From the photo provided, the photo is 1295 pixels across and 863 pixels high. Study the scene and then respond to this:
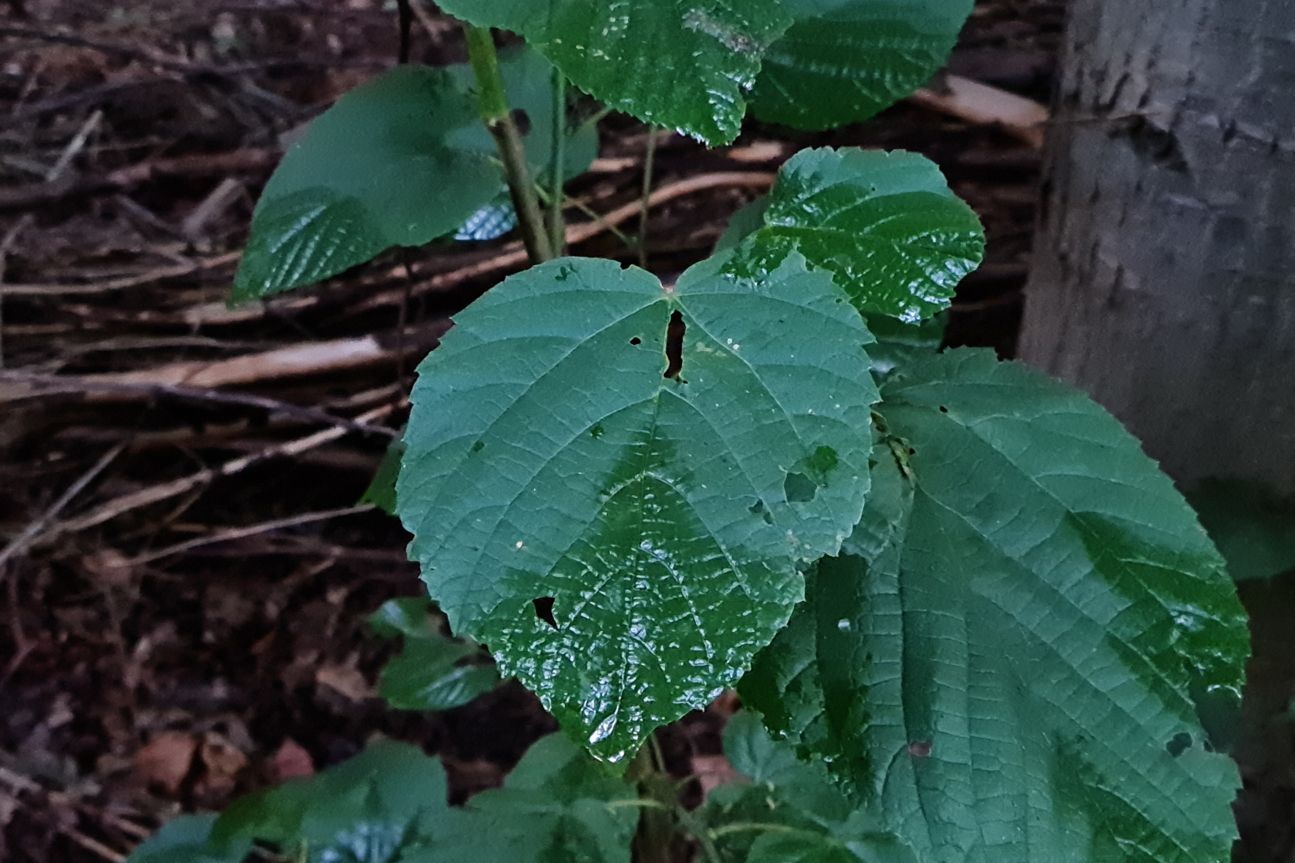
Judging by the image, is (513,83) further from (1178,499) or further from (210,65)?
(210,65)

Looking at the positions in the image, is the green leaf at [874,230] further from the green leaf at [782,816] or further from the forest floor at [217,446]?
the forest floor at [217,446]

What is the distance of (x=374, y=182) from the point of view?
69 cm

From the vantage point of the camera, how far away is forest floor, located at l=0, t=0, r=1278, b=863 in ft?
4.94

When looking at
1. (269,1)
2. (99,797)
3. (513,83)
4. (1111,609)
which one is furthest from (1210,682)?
(269,1)

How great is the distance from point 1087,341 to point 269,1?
168 centimetres

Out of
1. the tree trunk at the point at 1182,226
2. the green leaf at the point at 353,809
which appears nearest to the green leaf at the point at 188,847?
the green leaf at the point at 353,809

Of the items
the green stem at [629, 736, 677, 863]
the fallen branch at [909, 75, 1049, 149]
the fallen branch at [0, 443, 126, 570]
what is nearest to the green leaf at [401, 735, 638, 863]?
the green stem at [629, 736, 677, 863]

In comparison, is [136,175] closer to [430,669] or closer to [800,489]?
[430,669]

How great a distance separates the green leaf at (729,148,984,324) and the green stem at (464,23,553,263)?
170 millimetres

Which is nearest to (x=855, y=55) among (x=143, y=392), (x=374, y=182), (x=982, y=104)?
(x=374, y=182)

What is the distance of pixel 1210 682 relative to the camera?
53cm

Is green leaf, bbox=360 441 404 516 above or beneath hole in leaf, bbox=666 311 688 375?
beneath

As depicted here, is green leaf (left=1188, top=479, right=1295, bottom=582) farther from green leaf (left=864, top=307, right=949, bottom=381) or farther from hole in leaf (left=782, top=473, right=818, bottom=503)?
hole in leaf (left=782, top=473, right=818, bottom=503)

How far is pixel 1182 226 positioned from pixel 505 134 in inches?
23.2
